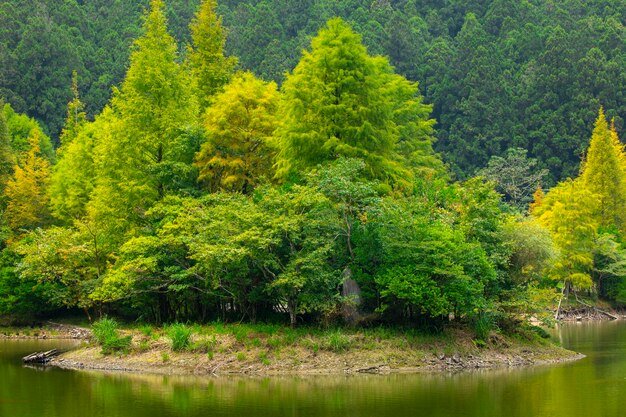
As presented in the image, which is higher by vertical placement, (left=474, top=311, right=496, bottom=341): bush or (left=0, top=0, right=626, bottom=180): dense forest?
(left=0, top=0, right=626, bottom=180): dense forest

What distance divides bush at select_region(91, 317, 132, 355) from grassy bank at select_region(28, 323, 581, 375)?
0.18ft

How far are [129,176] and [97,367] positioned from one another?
414 inches

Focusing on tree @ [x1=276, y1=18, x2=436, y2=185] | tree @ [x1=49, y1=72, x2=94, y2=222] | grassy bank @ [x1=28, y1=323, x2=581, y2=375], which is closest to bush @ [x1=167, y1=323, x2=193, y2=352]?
grassy bank @ [x1=28, y1=323, x2=581, y2=375]

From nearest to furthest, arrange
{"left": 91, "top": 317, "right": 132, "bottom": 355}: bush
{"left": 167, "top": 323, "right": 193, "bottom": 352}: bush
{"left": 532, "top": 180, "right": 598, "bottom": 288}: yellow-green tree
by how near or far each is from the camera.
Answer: {"left": 167, "top": 323, "right": 193, "bottom": 352}: bush, {"left": 91, "top": 317, "right": 132, "bottom": 355}: bush, {"left": 532, "top": 180, "right": 598, "bottom": 288}: yellow-green tree

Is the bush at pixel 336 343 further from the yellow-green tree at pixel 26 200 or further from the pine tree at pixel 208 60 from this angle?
the yellow-green tree at pixel 26 200

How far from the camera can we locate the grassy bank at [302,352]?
100 feet

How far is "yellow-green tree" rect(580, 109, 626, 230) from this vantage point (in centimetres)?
6438

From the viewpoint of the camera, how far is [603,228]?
200 feet

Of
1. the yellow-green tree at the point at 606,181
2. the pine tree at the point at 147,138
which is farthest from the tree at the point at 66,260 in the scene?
the yellow-green tree at the point at 606,181

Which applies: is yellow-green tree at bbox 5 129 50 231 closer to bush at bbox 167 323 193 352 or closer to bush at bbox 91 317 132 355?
bush at bbox 91 317 132 355

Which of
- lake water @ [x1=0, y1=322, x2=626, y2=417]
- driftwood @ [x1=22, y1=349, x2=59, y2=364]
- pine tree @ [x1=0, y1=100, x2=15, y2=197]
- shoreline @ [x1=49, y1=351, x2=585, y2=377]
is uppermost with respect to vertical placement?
pine tree @ [x1=0, y1=100, x2=15, y2=197]

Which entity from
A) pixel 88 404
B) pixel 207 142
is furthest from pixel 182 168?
pixel 88 404

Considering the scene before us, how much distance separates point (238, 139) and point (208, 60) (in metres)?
8.99

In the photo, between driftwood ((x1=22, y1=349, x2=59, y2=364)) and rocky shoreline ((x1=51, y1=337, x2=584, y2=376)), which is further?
driftwood ((x1=22, y1=349, x2=59, y2=364))
